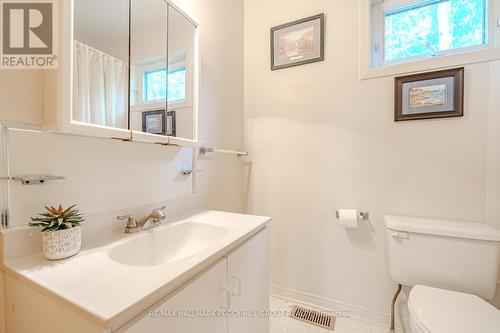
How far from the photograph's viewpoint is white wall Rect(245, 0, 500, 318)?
1.27 m

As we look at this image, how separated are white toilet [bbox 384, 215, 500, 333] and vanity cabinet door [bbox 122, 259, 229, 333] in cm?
83

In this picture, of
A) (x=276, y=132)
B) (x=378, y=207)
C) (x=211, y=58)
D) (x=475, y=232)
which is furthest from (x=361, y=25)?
(x=475, y=232)

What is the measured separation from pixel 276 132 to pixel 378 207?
0.90 meters

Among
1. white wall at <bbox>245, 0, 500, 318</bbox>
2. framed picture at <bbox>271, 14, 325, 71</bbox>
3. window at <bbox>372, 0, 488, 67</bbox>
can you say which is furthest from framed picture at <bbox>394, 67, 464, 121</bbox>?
framed picture at <bbox>271, 14, 325, 71</bbox>

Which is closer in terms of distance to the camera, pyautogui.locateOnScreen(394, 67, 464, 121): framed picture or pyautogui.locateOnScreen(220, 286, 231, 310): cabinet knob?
pyautogui.locateOnScreen(220, 286, 231, 310): cabinet knob

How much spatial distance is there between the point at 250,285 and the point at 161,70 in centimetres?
114

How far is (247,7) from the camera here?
189 cm

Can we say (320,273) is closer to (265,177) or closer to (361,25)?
(265,177)

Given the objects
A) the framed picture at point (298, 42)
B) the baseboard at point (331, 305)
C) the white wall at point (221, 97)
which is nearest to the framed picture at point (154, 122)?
the white wall at point (221, 97)

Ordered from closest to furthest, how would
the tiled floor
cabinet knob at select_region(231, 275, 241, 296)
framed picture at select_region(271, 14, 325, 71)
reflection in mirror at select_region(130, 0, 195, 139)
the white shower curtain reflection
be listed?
the white shower curtain reflection → cabinet knob at select_region(231, 275, 241, 296) → reflection in mirror at select_region(130, 0, 195, 139) → the tiled floor → framed picture at select_region(271, 14, 325, 71)

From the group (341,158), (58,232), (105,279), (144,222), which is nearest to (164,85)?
(144,222)

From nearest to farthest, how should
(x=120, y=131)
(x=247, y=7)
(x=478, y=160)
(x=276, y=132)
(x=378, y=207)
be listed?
1. (x=120, y=131)
2. (x=478, y=160)
3. (x=378, y=207)
4. (x=276, y=132)
5. (x=247, y=7)

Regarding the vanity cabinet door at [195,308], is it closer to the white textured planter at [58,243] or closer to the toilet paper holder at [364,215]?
the white textured planter at [58,243]

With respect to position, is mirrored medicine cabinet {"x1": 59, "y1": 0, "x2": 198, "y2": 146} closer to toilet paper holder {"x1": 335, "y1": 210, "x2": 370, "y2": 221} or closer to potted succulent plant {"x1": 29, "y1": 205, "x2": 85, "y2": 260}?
potted succulent plant {"x1": 29, "y1": 205, "x2": 85, "y2": 260}
